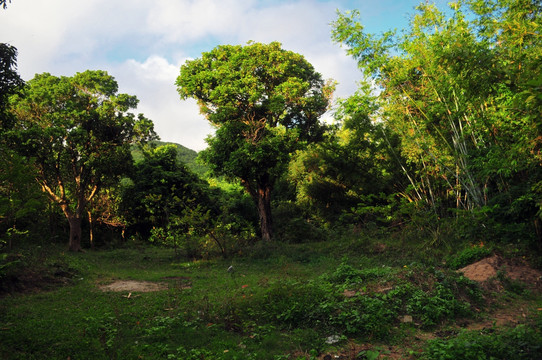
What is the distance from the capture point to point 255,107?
51.9 feet

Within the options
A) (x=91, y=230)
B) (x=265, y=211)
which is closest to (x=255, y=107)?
(x=265, y=211)

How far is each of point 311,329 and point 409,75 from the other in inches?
372

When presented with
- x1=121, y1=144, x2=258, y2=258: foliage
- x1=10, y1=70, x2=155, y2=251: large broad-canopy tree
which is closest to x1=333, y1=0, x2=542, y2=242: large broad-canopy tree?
x1=121, y1=144, x2=258, y2=258: foliage

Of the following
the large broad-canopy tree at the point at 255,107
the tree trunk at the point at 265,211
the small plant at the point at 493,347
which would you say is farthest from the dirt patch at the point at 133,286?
the tree trunk at the point at 265,211

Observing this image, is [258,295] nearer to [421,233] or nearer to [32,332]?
[32,332]

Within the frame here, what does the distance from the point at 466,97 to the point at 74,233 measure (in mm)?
16025

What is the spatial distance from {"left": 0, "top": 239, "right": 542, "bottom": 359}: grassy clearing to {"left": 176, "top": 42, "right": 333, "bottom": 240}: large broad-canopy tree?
783cm

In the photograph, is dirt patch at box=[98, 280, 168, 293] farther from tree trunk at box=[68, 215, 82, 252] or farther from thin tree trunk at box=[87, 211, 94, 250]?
thin tree trunk at box=[87, 211, 94, 250]

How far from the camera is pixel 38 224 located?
1700cm

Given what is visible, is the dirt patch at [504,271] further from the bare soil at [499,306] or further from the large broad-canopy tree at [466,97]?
the large broad-canopy tree at [466,97]

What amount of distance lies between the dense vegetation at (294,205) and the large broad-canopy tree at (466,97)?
60 millimetres

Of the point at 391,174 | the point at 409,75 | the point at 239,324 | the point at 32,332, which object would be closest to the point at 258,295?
the point at 239,324

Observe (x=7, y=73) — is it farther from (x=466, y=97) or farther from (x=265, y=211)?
(x=265, y=211)

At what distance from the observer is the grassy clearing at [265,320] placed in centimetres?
418
